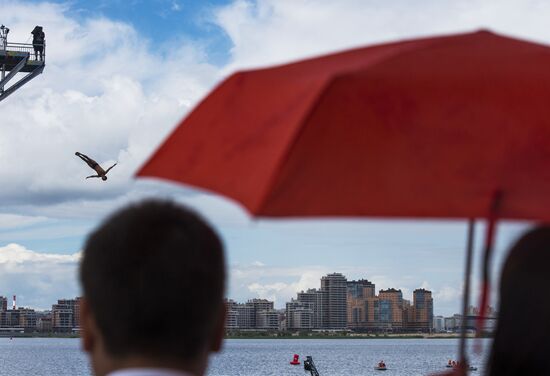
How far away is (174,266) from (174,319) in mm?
111

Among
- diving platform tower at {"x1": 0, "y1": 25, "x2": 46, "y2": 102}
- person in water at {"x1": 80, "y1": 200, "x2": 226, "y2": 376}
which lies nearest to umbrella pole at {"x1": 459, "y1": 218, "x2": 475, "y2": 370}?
person in water at {"x1": 80, "y1": 200, "x2": 226, "y2": 376}

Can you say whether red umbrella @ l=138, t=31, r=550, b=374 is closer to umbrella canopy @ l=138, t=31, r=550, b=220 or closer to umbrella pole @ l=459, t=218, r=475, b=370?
umbrella canopy @ l=138, t=31, r=550, b=220

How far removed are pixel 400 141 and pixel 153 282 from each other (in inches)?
45.5

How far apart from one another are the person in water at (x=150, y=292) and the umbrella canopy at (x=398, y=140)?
2.09 feet

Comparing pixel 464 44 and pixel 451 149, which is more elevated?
pixel 464 44

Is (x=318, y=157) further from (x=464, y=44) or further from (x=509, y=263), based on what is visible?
(x=464, y=44)

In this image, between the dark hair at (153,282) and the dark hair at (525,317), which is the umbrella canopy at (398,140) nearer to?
the dark hair at (525,317)

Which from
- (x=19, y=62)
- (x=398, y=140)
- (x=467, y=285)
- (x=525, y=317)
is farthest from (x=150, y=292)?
(x=19, y=62)

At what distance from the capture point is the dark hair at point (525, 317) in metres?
2.65

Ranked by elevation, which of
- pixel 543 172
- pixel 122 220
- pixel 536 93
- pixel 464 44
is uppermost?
pixel 464 44

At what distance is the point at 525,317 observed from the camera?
2.67 metres

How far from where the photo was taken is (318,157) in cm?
300

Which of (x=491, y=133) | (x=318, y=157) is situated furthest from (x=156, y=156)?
(x=491, y=133)

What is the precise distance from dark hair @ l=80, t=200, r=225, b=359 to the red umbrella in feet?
2.16
